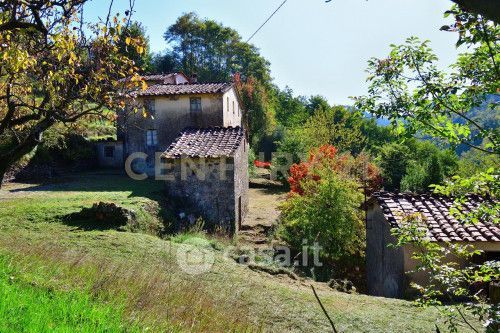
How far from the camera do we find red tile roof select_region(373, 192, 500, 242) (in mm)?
10289

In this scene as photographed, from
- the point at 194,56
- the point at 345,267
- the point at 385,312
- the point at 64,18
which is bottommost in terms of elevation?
the point at 345,267

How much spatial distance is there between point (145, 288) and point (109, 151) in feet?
74.4

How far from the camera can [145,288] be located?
5859 mm

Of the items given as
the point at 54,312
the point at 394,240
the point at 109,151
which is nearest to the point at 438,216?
the point at 394,240

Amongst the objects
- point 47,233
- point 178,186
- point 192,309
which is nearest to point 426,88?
point 192,309

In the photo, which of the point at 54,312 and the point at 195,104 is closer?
the point at 54,312

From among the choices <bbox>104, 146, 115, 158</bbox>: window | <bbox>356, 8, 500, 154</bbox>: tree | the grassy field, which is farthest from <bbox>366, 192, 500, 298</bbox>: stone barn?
<bbox>104, 146, 115, 158</bbox>: window

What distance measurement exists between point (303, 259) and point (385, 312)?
6.71m

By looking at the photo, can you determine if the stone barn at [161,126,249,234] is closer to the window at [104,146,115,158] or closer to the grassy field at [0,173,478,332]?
the grassy field at [0,173,478,332]

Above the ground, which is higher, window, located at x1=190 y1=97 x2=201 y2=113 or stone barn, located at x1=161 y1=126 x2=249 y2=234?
window, located at x1=190 y1=97 x2=201 y2=113

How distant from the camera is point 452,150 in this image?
485 centimetres

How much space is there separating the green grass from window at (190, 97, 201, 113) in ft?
61.3

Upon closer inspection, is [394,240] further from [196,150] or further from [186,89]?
[186,89]

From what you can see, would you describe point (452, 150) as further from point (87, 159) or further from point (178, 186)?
point (87, 159)
